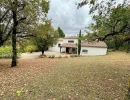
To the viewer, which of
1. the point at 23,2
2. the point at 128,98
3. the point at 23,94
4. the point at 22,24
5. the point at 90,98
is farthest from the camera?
the point at 22,24

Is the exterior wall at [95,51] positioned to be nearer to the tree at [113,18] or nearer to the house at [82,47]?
the house at [82,47]

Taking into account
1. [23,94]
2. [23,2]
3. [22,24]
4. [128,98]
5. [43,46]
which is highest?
[23,2]

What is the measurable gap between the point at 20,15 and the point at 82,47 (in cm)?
2375

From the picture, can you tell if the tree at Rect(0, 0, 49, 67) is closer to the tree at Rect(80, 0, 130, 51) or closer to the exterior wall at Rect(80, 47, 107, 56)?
the tree at Rect(80, 0, 130, 51)

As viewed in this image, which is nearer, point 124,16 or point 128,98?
point 128,98

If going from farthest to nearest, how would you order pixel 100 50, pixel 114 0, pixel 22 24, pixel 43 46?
pixel 100 50 → pixel 43 46 → pixel 22 24 → pixel 114 0

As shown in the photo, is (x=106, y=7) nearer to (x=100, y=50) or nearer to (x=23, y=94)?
(x=23, y=94)

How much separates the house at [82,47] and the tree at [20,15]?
71.2ft

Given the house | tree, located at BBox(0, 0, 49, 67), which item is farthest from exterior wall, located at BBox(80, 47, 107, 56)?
tree, located at BBox(0, 0, 49, 67)

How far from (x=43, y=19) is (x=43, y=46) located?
671 inches

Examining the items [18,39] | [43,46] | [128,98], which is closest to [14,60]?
[18,39]

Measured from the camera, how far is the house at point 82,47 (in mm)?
33062

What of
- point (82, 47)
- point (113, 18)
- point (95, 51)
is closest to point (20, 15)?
point (113, 18)

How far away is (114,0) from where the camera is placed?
7.70 meters
